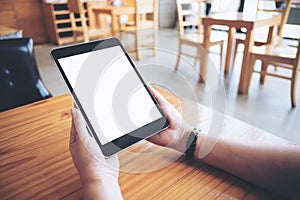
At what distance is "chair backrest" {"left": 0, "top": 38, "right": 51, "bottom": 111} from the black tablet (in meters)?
0.60

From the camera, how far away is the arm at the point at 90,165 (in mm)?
350

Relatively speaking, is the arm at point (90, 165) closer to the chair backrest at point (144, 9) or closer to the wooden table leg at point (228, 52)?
the wooden table leg at point (228, 52)

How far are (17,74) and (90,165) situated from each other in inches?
27.8

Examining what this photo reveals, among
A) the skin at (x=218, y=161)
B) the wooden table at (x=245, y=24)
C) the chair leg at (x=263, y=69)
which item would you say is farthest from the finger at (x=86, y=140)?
the chair leg at (x=263, y=69)

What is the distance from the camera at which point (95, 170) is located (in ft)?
1.19

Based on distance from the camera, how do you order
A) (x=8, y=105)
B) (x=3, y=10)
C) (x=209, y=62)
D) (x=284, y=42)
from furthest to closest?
(x=3, y=10) < (x=284, y=42) < (x=8, y=105) < (x=209, y=62)

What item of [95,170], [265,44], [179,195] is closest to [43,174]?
[95,170]

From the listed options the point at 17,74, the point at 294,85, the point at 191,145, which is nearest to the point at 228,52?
the point at 294,85

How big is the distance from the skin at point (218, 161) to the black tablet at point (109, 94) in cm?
2

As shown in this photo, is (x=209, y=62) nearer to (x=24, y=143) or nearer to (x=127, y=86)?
(x=127, y=86)

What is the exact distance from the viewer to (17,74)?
2.95ft

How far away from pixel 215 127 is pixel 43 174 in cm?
37

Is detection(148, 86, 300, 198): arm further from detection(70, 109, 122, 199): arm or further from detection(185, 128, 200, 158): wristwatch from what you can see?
detection(70, 109, 122, 199): arm

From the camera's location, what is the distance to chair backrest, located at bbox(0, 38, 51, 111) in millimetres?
875
